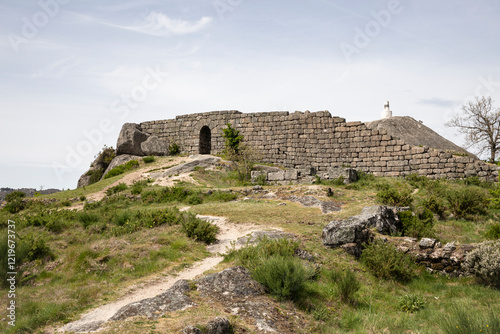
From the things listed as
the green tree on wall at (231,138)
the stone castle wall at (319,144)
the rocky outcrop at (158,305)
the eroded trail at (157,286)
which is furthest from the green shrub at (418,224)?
the green tree on wall at (231,138)

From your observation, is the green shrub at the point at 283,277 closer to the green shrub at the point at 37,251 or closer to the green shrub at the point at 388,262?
the green shrub at the point at 388,262

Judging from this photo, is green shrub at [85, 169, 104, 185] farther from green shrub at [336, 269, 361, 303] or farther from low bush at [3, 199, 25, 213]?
green shrub at [336, 269, 361, 303]

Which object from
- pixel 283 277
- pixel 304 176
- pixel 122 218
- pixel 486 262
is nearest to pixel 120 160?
pixel 304 176

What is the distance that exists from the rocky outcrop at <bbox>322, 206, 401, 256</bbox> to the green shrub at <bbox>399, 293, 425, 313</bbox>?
187 centimetres

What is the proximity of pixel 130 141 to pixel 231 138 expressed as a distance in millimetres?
8095

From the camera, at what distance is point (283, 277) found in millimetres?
7059

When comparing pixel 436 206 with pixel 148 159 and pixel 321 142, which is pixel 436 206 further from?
pixel 148 159

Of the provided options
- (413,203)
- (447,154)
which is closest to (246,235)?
(413,203)

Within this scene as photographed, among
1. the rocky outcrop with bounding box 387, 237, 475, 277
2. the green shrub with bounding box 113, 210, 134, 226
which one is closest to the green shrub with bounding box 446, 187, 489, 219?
the rocky outcrop with bounding box 387, 237, 475, 277

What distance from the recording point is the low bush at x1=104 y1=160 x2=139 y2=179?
992 inches

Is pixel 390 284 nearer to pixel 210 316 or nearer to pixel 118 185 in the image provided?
pixel 210 316

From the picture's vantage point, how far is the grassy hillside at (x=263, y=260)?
6.55 metres

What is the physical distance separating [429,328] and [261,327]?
114 inches

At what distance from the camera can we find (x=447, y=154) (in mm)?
19531
